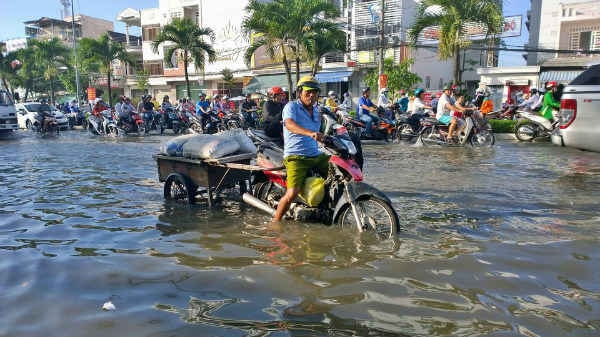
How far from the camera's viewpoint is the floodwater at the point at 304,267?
286cm

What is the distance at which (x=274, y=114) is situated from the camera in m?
6.68

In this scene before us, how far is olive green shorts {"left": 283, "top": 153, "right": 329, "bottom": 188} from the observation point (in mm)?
4613

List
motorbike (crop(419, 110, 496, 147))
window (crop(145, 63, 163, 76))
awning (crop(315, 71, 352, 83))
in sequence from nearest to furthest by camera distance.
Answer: motorbike (crop(419, 110, 496, 147)) → awning (crop(315, 71, 352, 83)) → window (crop(145, 63, 163, 76))

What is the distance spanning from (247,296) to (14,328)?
149 centimetres

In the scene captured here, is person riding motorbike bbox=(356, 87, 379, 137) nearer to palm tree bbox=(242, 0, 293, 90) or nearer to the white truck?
palm tree bbox=(242, 0, 293, 90)

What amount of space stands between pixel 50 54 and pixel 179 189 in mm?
44644

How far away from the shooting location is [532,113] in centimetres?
1264

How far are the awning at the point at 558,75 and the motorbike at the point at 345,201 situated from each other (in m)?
24.3

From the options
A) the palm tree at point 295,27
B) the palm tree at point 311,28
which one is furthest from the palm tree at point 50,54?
the palm tree at point 311,28

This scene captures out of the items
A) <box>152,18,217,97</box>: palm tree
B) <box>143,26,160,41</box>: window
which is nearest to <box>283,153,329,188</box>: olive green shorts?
<box>152,18,217,97</box>: palm tree

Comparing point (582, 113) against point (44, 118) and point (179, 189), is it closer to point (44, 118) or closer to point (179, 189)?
point (179, 189)

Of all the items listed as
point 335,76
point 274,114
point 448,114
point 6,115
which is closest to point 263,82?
point 335,76

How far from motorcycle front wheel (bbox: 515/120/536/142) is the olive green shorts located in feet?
33.4

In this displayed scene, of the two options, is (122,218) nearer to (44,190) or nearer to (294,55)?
(44,190)
